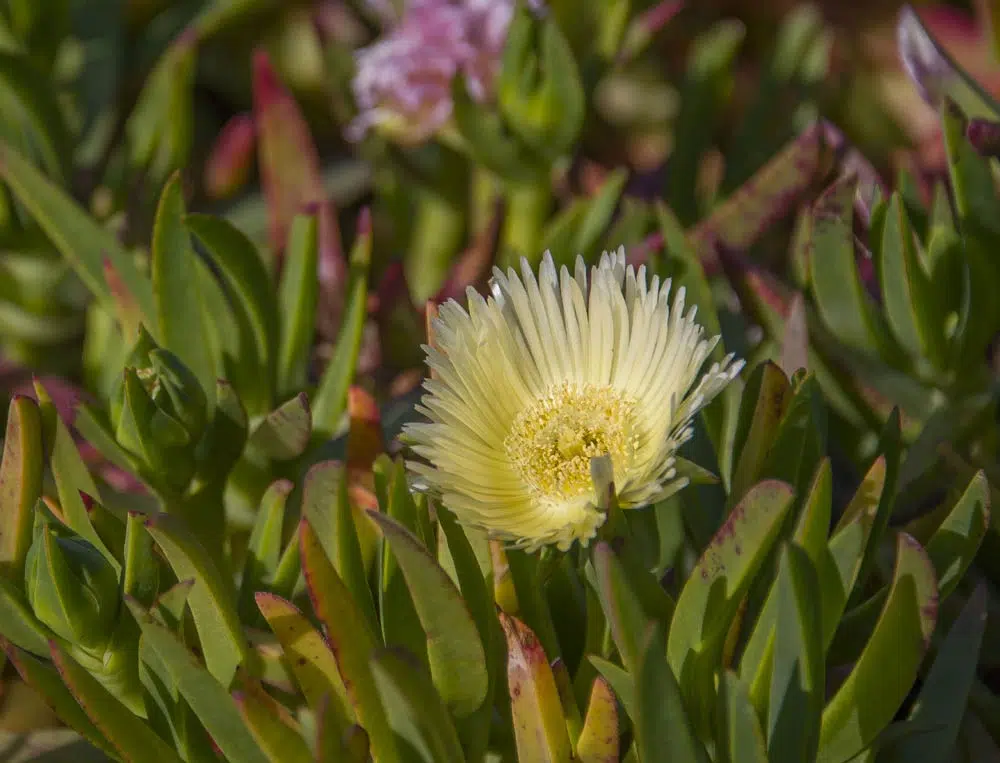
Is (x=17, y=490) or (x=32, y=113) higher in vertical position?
(x=32, y=113)

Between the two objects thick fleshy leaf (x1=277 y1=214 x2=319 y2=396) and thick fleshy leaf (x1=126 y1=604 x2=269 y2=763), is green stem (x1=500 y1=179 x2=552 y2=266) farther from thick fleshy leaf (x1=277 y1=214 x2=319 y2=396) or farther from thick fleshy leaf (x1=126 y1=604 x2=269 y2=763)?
thick fleshy leaf (x1=126 y1=604 x2=269 y2=763)

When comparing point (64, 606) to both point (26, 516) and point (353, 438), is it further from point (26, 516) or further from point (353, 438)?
point (353, 438)

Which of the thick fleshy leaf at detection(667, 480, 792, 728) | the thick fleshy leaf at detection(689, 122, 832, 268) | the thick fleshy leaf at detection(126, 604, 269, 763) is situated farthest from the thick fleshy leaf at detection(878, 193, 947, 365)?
the thick fleshy leaf at detection(126, 604, 269, 763)

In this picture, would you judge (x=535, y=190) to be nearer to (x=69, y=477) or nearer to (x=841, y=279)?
(x=841, y=279)

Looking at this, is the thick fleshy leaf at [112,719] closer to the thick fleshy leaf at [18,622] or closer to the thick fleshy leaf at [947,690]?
the thick fleshy leaf at [18,622]

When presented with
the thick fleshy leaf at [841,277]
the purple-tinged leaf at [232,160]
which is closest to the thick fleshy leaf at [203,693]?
the thick fleshy leaf at [841,277]

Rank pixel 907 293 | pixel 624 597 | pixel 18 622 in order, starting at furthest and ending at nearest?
pixel 907 293 → pixel 18 622 → pixel 624 597

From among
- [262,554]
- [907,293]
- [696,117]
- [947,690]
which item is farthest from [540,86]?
[947,690]
